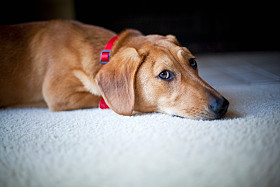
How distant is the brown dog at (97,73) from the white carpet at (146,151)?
0.13 metres

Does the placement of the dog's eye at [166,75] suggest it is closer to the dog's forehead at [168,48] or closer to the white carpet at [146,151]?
the dog's forehead at [168,48]

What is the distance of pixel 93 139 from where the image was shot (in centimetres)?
109

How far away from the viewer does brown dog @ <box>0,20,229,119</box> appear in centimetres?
136

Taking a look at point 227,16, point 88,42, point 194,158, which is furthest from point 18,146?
point 227,16

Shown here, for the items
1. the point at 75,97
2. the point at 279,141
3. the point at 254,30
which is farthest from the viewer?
the point at 254,30

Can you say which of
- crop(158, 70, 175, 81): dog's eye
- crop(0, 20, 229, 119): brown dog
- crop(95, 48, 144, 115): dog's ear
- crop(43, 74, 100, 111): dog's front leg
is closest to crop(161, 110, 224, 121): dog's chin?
crop(0, 20, 229, 119): brown dog

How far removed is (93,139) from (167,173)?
478mm

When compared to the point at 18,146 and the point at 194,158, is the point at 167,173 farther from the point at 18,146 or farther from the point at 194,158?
the point at 18,146

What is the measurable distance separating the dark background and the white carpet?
164 inches

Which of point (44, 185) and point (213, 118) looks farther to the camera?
point (213, 118)

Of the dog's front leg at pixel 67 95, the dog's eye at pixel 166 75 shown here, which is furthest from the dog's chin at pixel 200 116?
the dog's front leg at pixel 67 95

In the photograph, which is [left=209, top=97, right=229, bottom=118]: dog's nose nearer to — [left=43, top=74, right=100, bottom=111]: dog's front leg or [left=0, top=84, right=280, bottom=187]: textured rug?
[left=0, top=84, right=280, bottom=187]: textured rug

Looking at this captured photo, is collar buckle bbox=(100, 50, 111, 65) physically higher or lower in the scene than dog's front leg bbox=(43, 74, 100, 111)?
higher

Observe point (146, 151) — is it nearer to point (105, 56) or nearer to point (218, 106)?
point (218, 106)
